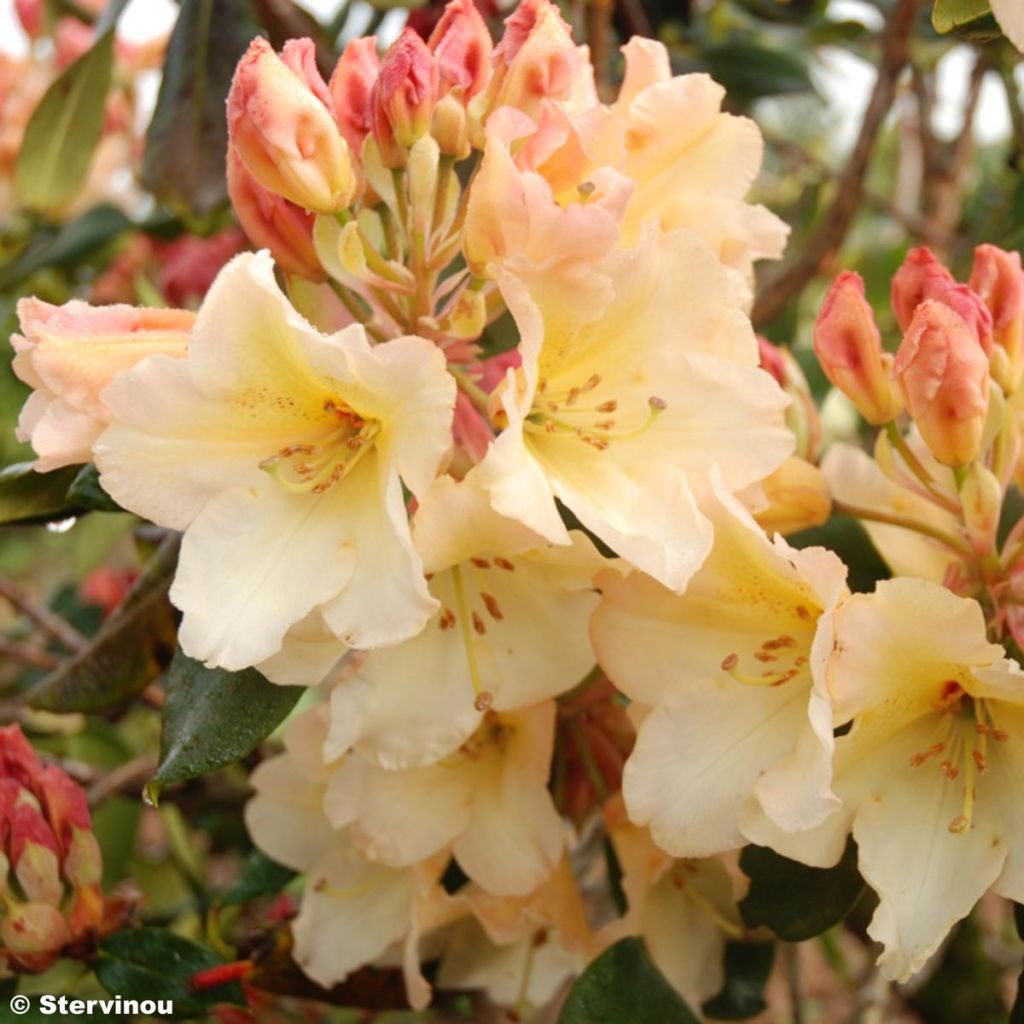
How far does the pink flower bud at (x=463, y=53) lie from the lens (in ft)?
2.58

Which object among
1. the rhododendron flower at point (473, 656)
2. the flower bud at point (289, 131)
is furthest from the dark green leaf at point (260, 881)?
the flower bud at point (289, 131)

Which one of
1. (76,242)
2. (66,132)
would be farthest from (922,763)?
(76,242)

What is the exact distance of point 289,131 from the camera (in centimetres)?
72

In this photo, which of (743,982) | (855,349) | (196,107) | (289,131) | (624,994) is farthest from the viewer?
(196,107)

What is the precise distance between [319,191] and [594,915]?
0.88 meters

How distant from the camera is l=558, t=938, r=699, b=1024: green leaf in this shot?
915 mm

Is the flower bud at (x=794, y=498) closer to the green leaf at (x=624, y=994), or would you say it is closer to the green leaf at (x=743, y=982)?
the green leaf at (x=624, y=994)

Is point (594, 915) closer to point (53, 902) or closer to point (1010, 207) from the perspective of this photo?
point (53, 902)

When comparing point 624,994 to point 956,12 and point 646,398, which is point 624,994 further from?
point 956,12

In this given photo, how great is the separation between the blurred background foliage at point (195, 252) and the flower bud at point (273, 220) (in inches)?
8.0

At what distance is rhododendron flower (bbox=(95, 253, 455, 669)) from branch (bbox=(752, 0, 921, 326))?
1040 mm

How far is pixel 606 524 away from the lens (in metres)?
0.69

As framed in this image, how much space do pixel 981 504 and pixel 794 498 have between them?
0.12 m

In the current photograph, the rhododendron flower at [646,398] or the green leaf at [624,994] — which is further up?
the rhododendron flower at [646,398]
